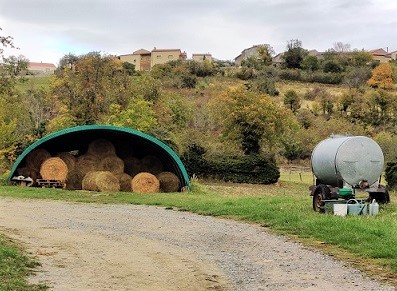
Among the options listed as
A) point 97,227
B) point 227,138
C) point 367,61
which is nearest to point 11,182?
point 97,227

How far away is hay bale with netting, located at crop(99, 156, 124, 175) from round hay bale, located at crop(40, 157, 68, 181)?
2.08 metres

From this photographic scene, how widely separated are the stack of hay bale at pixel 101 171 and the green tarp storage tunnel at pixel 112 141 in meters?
0.53

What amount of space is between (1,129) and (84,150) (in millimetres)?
6528

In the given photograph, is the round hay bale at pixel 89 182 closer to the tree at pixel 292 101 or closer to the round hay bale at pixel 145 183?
the round hay bale at pixel 145 183

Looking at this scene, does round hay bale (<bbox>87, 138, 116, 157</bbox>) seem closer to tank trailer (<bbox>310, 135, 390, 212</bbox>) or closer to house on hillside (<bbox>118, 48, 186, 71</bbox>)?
tank trailer (<bbox>310, 135, 390, 212</bbox>)

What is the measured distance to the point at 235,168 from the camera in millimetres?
43188

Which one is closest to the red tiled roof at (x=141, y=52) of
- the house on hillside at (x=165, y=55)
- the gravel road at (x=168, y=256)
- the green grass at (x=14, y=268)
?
the house on hillside at (x=165, y=55)

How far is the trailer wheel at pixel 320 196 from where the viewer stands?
17984 millimetres

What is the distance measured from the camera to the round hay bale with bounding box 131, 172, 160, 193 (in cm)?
3000

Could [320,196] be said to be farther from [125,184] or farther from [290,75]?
[290,75]

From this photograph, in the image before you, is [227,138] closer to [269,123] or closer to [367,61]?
[269,123]

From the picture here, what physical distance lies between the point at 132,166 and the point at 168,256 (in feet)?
70.5

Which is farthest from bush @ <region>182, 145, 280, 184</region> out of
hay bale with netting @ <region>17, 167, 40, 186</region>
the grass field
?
the grass field

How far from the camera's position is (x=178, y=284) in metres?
8.98
